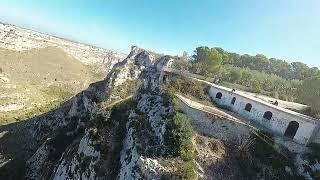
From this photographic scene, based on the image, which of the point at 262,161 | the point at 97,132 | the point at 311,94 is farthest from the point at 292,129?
the point at 97,132

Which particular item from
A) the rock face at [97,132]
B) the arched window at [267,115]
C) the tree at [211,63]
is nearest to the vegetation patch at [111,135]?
the rock face at [97,132]

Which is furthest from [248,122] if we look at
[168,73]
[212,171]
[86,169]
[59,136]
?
[59,136]

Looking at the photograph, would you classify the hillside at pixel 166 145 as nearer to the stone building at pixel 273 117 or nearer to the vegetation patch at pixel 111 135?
the vegetation patch at pixel 111 135

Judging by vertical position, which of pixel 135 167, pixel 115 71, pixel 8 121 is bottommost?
pixel 8 121

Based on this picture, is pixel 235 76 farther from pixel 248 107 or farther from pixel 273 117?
pixel 273 117

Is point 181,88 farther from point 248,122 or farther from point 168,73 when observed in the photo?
point 248,122

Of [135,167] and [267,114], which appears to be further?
[267,114]
